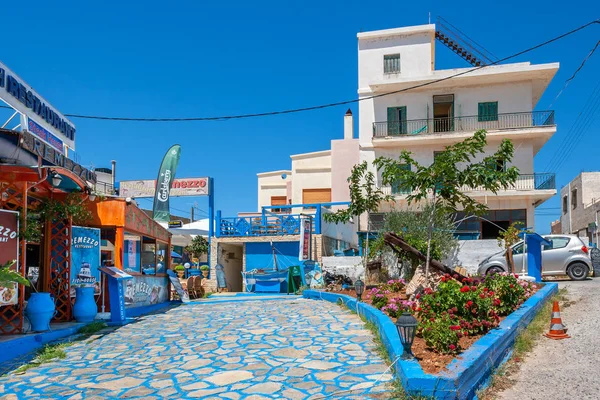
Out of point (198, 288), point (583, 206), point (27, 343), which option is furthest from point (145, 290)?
point (583, 206)

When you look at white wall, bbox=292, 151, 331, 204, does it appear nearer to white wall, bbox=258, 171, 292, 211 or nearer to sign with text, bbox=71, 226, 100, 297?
white wall, bbox=258, 171, 292, 211

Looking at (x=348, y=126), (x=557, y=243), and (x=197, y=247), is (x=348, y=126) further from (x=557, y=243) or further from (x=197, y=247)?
(x=557, y=243)

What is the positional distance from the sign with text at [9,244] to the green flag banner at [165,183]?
10.7 meters

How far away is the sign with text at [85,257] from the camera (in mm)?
10852

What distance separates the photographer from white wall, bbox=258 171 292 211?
35.6 meters

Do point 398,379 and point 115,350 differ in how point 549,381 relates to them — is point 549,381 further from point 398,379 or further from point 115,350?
point 115,350

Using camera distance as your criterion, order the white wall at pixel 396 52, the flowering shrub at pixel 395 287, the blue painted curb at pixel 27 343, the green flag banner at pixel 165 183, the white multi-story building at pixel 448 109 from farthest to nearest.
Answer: the white wall at pixel 396 52, the white multi-story building at pixel 448 109, the green flag banner at pixel 165 183, the flowering shrub at pixel 395 287, the blue painted curb at pixel 27 343

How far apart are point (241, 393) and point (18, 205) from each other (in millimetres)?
5791

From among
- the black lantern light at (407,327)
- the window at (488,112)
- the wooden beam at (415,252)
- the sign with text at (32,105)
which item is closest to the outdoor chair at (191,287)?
the sign with text at (32,105)

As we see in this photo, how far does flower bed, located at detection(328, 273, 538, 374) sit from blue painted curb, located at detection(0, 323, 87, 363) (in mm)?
5828

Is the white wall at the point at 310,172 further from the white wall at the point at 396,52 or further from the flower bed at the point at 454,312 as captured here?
the flower bed at the point at 454,312

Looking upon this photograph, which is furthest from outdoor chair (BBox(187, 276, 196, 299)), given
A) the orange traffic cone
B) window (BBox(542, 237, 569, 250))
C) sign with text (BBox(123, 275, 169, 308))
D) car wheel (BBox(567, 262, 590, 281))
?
car wheel (BBox(567, 262, 590, 281))

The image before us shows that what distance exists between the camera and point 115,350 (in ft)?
26.7

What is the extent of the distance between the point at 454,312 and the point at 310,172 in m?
26.1
